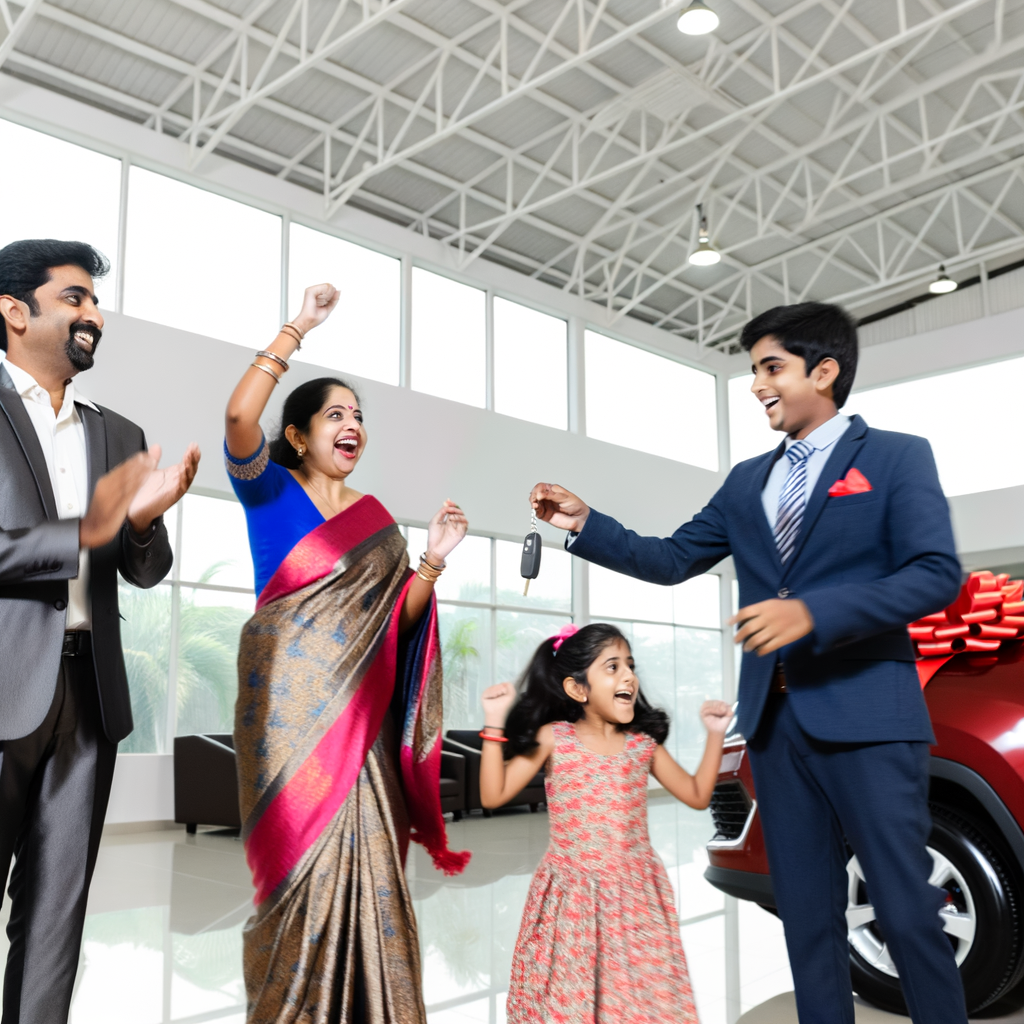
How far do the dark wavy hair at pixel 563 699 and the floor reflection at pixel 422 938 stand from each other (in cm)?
89

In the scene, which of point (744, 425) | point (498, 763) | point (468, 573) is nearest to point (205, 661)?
point (468, 573)

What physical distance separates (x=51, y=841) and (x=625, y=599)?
10773 mm

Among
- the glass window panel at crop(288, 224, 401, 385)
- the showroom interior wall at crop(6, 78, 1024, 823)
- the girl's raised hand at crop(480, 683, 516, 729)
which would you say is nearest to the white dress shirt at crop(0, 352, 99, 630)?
the girl's raised hand at crop(480, 683, 516, 729)

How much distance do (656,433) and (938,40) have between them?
18.1 ft

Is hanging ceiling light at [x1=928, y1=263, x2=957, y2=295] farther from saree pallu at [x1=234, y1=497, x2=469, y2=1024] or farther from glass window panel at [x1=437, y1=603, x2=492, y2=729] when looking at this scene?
saree pallu at [x1=234, y1=497, x2=469, y2=1024]

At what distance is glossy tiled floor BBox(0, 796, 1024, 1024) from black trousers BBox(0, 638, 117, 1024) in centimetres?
129

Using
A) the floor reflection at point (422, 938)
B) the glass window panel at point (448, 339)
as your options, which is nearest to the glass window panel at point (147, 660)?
the floor reflection at point (422, 938)

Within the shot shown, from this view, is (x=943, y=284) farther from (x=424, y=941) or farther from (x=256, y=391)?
(x=256, y=391)

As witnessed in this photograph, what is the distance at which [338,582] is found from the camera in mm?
2191

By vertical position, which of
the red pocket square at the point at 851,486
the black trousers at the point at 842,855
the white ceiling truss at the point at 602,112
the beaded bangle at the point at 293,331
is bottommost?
the black trousers at the point at 842,855

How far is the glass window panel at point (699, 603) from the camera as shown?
510 inches

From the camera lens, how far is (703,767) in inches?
96.2

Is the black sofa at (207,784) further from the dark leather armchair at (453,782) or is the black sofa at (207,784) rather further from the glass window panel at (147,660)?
the glass window panel at (147,660)

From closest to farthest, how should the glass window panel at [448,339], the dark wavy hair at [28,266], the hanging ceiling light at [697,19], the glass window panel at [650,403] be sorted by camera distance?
the dark wavy hair at [28,266], the hanging ceiling light at [697,19], the glass window panel at [448,339], the glass window panel at [650,403]
